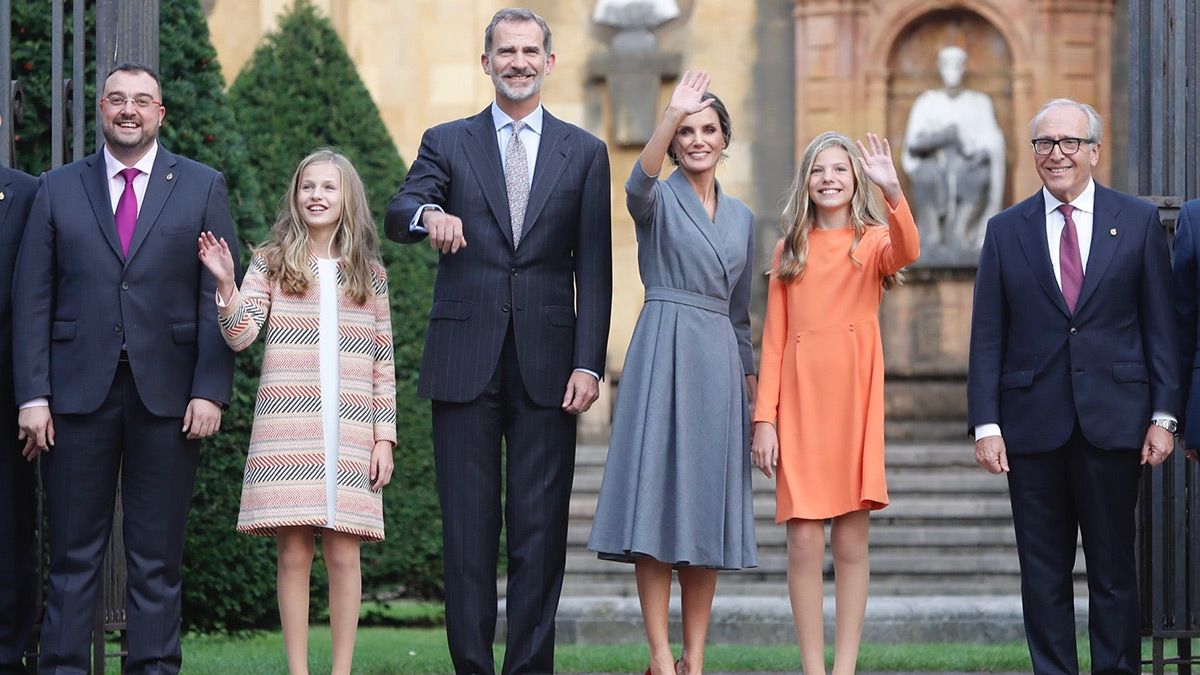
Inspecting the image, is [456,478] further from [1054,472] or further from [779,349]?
[1054,472]

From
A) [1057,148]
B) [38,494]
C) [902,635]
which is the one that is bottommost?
[902,635]

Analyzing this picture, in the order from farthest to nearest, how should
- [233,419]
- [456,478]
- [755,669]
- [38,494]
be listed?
[233,419], [755,669], [38,494], [456,478]

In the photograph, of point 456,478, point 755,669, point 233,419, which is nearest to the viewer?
point 456,478

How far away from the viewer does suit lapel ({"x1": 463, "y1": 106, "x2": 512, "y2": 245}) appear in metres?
5.72

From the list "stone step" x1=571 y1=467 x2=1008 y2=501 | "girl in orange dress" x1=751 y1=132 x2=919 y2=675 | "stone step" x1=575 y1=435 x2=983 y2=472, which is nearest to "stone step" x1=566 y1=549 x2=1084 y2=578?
"stone step" x1=571 y1=467 x2=1008 y2=501

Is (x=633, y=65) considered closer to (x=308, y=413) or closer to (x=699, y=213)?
(x=699, y=213)

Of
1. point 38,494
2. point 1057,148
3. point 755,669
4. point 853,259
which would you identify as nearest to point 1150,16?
point 1057,148

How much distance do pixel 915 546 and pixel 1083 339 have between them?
5.35 m

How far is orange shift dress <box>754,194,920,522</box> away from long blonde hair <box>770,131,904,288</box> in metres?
0.03

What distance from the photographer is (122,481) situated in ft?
18.9

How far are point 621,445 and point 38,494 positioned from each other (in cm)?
220

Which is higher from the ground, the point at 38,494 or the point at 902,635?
the point at 38,494

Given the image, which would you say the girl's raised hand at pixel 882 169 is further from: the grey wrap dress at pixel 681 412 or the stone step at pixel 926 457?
the stone step at pixel 926 457

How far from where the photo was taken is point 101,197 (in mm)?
5805
